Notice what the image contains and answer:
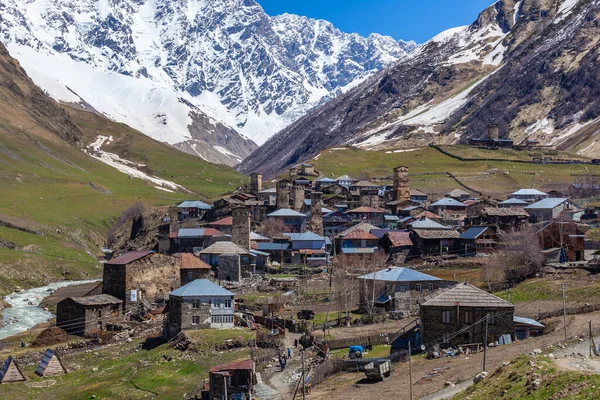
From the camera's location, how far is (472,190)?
17325 centimetres

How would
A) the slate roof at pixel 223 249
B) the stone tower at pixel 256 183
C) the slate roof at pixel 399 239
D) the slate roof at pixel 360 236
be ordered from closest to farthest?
the slate roof at pixel 223 249 → the slate roof at pixel 399 239 → the slate roof at pixel 360 236 → the stone tower at pixel 256 183

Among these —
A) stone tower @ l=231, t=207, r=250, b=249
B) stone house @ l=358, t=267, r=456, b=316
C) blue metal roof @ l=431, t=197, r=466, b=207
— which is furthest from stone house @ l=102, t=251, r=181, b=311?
blue metal roof @ l=431, t=197, r=466, b=207

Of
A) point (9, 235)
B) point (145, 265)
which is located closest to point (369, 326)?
point (145, 265)

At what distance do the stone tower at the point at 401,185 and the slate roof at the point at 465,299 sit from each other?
95.9 meters

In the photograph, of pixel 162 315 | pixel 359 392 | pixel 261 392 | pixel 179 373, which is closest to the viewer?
pixel 359 392

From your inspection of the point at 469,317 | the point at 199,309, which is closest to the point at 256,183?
the point at 199,309

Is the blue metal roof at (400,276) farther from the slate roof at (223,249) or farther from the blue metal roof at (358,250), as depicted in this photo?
the blue metal roof at (358,250)

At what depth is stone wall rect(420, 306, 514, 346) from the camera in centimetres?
5128

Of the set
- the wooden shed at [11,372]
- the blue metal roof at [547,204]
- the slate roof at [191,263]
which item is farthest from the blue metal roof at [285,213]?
the wooden shed at [11,372]

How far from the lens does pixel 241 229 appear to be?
105812 mm

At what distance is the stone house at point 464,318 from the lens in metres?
51.3

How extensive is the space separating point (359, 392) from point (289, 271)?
57.2 m

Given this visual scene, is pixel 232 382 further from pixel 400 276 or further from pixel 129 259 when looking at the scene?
pixel 129 259

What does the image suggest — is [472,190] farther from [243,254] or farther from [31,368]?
[31,368]
